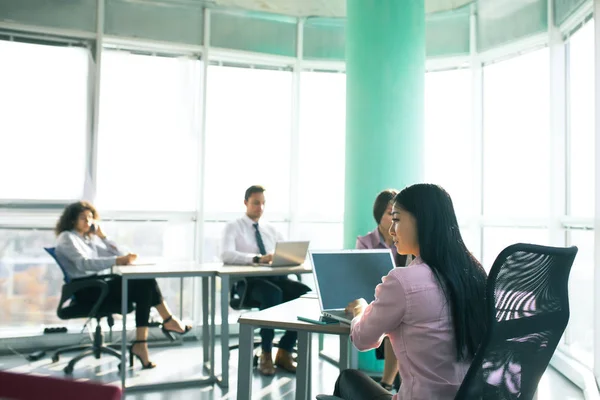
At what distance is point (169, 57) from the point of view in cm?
588

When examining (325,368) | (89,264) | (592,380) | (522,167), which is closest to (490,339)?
Result: (592,380)

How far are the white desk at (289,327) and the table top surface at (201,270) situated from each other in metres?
1.20

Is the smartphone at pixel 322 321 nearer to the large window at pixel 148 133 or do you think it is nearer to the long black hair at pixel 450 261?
the long black hair at pixel 450 261

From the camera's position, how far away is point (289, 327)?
244 cm

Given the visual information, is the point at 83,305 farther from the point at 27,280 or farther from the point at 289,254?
the point at 289,254

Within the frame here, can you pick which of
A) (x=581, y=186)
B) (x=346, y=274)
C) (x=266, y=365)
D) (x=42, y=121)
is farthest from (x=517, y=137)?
(x=42, y=121)

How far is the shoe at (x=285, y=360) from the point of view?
4.55m

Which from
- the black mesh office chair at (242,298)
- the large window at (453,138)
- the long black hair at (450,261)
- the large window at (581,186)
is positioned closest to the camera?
the long black hair at (450,261)

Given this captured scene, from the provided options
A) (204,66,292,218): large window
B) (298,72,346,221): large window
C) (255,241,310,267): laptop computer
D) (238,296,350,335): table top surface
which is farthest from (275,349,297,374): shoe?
(298,72,346,221): large window

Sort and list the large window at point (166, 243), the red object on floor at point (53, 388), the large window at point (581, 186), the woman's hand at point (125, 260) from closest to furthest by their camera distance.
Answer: the red object on floor at point (53, 388) → the large window at point (581, 186) → the woman's hand at point (125, 260) → the large window at point (166, 243)

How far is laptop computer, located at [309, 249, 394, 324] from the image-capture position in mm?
2562

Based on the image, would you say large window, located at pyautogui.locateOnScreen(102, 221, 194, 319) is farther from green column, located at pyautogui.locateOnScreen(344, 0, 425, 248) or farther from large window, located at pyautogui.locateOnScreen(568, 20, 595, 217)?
large window, located at pyautogui.locateOnScreen(568, 20, 595, 217)

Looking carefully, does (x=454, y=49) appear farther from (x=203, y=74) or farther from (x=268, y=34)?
(x=203, y=74)

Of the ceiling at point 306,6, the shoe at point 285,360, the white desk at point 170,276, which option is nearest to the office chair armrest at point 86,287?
the white desk at point 170,276
